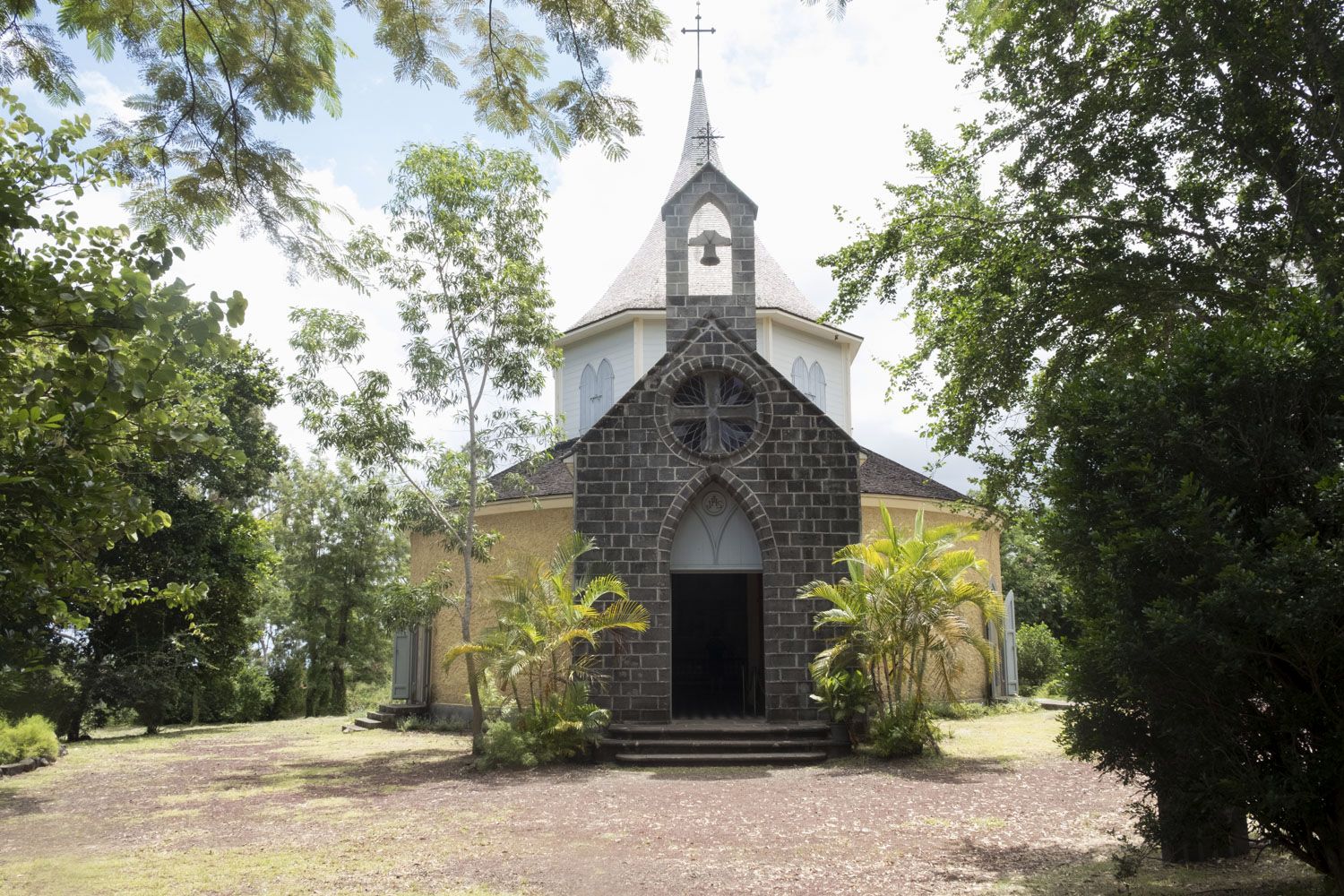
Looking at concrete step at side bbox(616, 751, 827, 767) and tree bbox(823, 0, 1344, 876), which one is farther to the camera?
concrete step at side bbox(616, 751, 827, 767)

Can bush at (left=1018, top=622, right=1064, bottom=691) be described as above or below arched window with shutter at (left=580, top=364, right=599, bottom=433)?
below

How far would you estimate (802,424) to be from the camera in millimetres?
18016

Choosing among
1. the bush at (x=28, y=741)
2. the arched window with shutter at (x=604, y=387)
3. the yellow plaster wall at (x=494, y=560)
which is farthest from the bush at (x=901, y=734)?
the bush at (x=28, y=741)

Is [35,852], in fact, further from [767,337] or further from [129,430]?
[767,337]

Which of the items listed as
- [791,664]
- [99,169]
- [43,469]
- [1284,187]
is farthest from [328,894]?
[1284,187]

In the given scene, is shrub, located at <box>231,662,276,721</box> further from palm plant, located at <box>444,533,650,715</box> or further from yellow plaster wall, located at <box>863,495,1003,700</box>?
yellow plaster wall, located at <box>863,495,1003,700</box>

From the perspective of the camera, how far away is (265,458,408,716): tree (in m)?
35.6

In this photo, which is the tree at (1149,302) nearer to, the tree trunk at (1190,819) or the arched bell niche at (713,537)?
the tree trunk at (1190,819)

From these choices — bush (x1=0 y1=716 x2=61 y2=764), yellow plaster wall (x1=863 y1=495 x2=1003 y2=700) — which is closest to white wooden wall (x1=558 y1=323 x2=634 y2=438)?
yellow plaster wall (x1=863 y1=495 x2=1003 y2=700)

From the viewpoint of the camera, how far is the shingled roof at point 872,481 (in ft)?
73.5

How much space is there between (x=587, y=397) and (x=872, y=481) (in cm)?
780

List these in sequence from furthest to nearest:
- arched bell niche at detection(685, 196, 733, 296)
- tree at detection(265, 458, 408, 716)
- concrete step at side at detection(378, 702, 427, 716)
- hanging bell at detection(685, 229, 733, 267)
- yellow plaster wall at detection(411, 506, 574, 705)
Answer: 1. tree at detection(265, 458, 408, 716)
2. concrete step at side at detection(378, 702, 427, 716)
3. arched bell niche at detection(685, 196, 733, 296)
4. yellow plaster wall at detection(411, 506, 574, 705)
5. hanging bell at detection(685, 229, 733, 267)

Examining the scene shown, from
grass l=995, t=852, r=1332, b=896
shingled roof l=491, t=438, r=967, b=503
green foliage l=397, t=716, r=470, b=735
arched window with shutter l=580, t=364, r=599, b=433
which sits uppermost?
arched window with shutter l=580, t=364, r=599, b=433

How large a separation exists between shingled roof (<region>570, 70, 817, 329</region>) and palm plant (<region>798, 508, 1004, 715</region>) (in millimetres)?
9630
